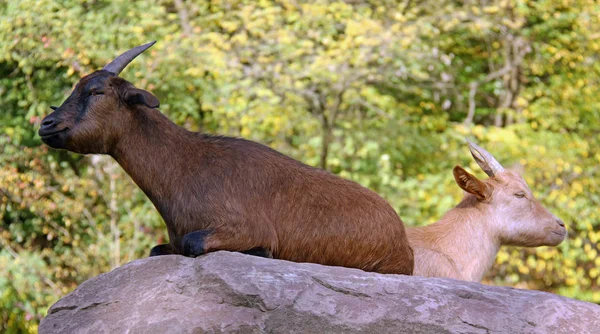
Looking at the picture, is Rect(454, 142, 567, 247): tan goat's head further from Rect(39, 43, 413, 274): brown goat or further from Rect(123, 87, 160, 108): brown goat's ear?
Rect(123, 87, 160, 108): brown goat's ear

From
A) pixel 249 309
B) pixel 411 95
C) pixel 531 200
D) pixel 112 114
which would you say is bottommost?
pixel 411 95

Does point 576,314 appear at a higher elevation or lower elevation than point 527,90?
higher

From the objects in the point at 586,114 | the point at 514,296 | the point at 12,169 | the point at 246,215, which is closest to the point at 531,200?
the point at 514,296

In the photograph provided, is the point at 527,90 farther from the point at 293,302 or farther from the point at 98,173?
the point at 293,302

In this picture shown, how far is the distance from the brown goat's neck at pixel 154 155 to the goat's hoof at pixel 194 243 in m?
0.27

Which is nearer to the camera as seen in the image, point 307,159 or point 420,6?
point 307,159

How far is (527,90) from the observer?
605 inches

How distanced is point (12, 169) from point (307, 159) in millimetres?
3747

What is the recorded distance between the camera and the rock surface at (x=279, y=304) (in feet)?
15.3

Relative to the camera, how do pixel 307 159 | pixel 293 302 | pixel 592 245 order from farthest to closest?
pixel 592 245
pixel 307 159
pixel 293 302

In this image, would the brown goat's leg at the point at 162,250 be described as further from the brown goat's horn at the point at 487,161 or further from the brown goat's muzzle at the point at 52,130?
the brown goat's horn at the point at 487,161

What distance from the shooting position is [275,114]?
39.2 feet

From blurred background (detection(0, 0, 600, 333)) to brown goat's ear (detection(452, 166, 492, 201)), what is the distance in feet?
17.6

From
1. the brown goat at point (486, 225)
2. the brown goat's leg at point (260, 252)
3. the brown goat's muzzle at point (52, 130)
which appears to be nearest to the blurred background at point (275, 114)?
the brown goat at point (486, 225)
